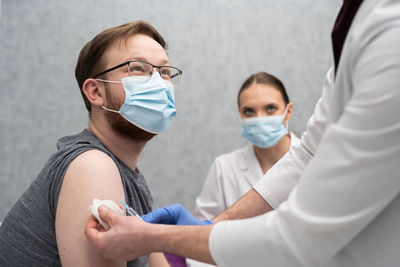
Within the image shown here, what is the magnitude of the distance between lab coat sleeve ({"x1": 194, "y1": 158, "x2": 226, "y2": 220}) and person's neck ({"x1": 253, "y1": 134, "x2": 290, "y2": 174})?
0.94ft

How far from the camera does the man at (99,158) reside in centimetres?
92

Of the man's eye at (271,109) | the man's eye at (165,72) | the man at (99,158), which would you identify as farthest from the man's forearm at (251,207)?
the man's eye at (271,109)

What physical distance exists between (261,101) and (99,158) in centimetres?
153

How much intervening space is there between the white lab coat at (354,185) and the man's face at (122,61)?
643mm

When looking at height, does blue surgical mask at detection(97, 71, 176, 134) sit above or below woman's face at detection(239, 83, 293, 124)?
above

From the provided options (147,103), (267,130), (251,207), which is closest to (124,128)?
(147,103)

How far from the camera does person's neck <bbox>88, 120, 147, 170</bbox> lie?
4.00 feet

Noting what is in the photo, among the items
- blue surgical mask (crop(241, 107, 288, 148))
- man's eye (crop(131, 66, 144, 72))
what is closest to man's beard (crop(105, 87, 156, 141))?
man's eye (crop(131, 66, 144, 72))

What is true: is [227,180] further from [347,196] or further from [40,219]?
[347,196]

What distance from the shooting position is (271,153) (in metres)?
2.42

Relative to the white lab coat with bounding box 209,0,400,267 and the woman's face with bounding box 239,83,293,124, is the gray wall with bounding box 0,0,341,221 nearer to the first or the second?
the woman's face with bounding box 239,83,293,124

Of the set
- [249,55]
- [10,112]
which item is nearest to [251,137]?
[249,55]

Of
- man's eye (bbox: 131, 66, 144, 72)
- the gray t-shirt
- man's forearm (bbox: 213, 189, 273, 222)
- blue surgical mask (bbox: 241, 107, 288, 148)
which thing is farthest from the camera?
blue surgical mask (bbox: 241, 107, 288, 148)

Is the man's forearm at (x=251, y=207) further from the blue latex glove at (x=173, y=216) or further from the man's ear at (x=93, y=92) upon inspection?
the man's ear at (x=93, y=92)
